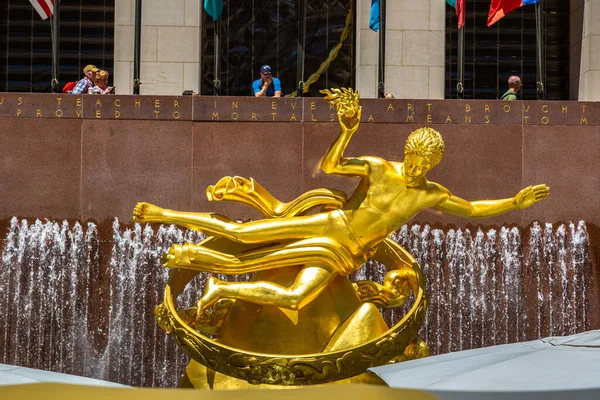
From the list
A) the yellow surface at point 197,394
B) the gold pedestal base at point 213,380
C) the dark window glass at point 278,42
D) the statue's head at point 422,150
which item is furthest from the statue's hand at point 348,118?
the dark window glass at point 278,42

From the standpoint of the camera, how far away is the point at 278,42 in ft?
66.6

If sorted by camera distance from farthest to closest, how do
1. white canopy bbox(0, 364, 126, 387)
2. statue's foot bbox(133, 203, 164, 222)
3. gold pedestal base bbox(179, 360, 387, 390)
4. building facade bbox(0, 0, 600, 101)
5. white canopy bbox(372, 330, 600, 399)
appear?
building facade bbox(0, 0, 600, 101), statue's foot bbox(133, 203, 164, 222), gold pedestal base bbox(179, 360, 387, 390), white canopy bbox(0, 364, 126, 387), white canopy bbox(372, 330, 600, 399)

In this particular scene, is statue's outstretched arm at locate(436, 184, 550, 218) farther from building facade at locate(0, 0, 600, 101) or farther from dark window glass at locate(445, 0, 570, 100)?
dark window glass at locate(445, 0, 570, 100)

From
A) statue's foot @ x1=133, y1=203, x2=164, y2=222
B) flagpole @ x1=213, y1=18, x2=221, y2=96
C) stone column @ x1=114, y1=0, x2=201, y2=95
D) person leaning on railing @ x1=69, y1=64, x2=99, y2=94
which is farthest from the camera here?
stone column @ x1=114, y1=0, x2=201, y2=95

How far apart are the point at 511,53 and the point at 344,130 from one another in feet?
37.9

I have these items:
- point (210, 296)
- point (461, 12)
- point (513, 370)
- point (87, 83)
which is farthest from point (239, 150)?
point (513, 370)

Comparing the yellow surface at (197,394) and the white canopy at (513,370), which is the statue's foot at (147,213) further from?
the yellow surface at (197,394)

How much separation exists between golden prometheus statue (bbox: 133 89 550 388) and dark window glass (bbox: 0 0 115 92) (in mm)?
10824

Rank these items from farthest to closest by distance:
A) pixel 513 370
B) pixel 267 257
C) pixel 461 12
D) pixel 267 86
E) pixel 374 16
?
1. pixel 374 16
2. pixel 461 12
3. pixel 267 86
4. pixel 267 257
5. pixel 513 370

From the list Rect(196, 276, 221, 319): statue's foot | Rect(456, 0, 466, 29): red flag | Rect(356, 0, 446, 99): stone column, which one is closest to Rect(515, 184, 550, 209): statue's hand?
Rect(196, 276, 221, 319): statue's foot

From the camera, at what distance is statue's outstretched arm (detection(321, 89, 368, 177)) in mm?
9531

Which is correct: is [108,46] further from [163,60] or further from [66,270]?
[66,270]

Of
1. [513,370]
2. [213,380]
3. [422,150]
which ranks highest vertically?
[422,150]

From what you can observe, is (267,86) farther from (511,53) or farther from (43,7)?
(511,53)
